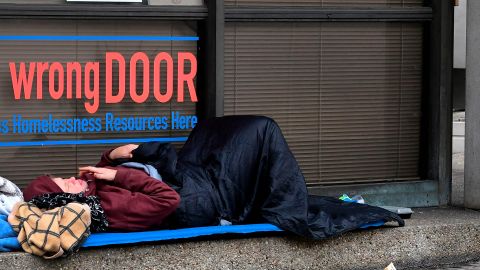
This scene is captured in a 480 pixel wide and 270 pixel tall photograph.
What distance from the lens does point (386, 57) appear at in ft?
25.3

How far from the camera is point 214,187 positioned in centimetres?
631

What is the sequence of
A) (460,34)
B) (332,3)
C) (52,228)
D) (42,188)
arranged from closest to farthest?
(52,228) < (42,188) < (332,3) < (460,34)

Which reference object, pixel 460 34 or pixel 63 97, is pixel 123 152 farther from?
pixel 460 34

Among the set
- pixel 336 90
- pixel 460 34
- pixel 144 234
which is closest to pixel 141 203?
pixel 144 234

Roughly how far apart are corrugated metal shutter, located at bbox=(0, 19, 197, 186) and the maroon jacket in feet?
3.29

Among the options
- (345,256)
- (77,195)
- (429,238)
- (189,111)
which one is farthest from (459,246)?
(77,195)

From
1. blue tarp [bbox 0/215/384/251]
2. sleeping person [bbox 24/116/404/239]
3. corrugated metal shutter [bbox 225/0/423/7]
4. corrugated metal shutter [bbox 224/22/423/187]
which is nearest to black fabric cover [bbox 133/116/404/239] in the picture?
sleeping person [bbox 24/116/404/239]

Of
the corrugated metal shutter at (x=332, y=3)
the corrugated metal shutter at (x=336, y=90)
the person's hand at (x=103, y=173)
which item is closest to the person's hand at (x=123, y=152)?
the person's hand at (x=103, y=173)

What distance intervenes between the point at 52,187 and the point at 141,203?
1.76 ft

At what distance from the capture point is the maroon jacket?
19.3ft

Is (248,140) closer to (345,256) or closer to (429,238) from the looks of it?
(345,256)

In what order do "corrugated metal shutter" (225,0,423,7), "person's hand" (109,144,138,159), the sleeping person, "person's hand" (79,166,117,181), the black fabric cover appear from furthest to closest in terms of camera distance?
"corrugated metal shutter" (225,0,423,7)
"person's hand" (109,144,138,159)
the black fabric cover
"person's hand" (79,166,117,181)
the sleeping person

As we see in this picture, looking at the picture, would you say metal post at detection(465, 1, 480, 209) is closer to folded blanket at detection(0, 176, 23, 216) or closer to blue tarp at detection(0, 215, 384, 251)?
blue tarp at detection(0, 215, 384, 251)

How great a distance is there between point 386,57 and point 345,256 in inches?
74.8
